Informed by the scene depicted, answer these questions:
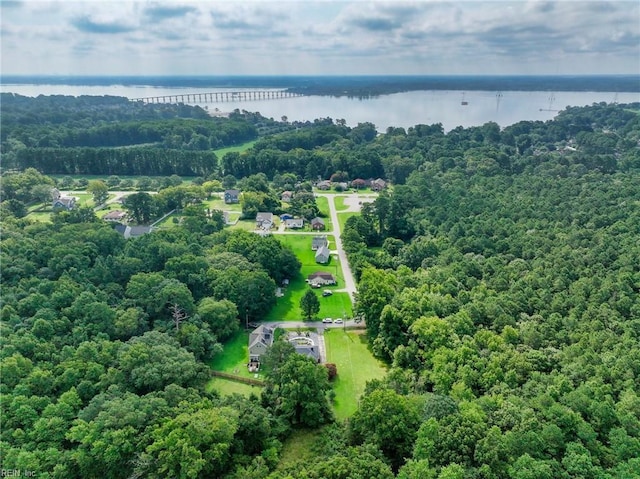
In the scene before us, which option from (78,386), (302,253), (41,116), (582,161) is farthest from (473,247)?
(41,116)

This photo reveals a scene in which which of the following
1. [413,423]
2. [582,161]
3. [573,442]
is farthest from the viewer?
[582,161]

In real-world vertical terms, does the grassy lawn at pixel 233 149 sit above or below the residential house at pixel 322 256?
above

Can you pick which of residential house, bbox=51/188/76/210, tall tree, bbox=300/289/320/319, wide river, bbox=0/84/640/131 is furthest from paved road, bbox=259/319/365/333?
wide river, bbox=0/84/640/131

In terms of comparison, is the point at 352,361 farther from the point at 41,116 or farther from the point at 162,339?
the point at 41,116

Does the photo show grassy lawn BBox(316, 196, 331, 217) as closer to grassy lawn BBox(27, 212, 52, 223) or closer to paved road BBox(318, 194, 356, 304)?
paved road BBox(318, 194, 356, 304)

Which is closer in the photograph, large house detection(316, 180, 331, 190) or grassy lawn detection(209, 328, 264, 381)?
grassy lawn detection(209, 328, 264, 381)

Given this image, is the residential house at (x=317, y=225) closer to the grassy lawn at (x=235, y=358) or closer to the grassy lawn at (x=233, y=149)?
the grassy lawn at (x=235, y=358)

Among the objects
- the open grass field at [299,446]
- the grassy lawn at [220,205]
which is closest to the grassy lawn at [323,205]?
the grassy lawn at [220,205]
